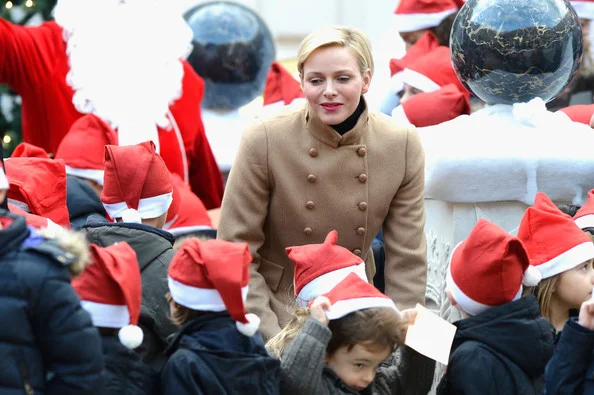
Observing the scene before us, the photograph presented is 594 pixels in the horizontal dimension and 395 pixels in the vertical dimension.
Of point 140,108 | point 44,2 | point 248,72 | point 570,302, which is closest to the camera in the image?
point 570,302

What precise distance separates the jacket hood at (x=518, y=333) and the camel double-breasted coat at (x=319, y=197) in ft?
2.17

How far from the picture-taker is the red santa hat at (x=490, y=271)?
393 cm

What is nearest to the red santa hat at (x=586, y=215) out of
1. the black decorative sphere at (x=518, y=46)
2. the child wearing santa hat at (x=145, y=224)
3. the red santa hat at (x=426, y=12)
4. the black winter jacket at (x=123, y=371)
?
the black decorative sphere at (x=518, y=46)

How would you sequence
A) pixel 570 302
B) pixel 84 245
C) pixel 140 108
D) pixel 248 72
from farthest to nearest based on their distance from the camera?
pixel 248 72 → pixel 140 108 → pixel 570 302 → pixel 84 245

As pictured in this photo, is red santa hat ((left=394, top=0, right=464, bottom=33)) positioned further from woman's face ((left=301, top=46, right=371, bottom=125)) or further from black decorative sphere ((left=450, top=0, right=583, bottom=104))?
woman's face ((left=301, top=46, right=371, bottom=125))

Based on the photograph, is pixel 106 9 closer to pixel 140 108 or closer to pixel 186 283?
pixel 140 108

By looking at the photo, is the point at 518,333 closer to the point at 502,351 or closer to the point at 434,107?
the point at 502,351

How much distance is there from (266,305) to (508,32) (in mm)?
1610

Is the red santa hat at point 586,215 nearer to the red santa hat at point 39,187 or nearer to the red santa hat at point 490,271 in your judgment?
the red santa hat at point 490,271

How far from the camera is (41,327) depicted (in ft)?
10.8

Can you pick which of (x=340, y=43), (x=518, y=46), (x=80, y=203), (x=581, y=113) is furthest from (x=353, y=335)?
(x=581, y=113)

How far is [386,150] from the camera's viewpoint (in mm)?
4543

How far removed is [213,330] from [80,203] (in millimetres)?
1922

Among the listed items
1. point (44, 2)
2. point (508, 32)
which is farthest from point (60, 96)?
point (508, 32)
